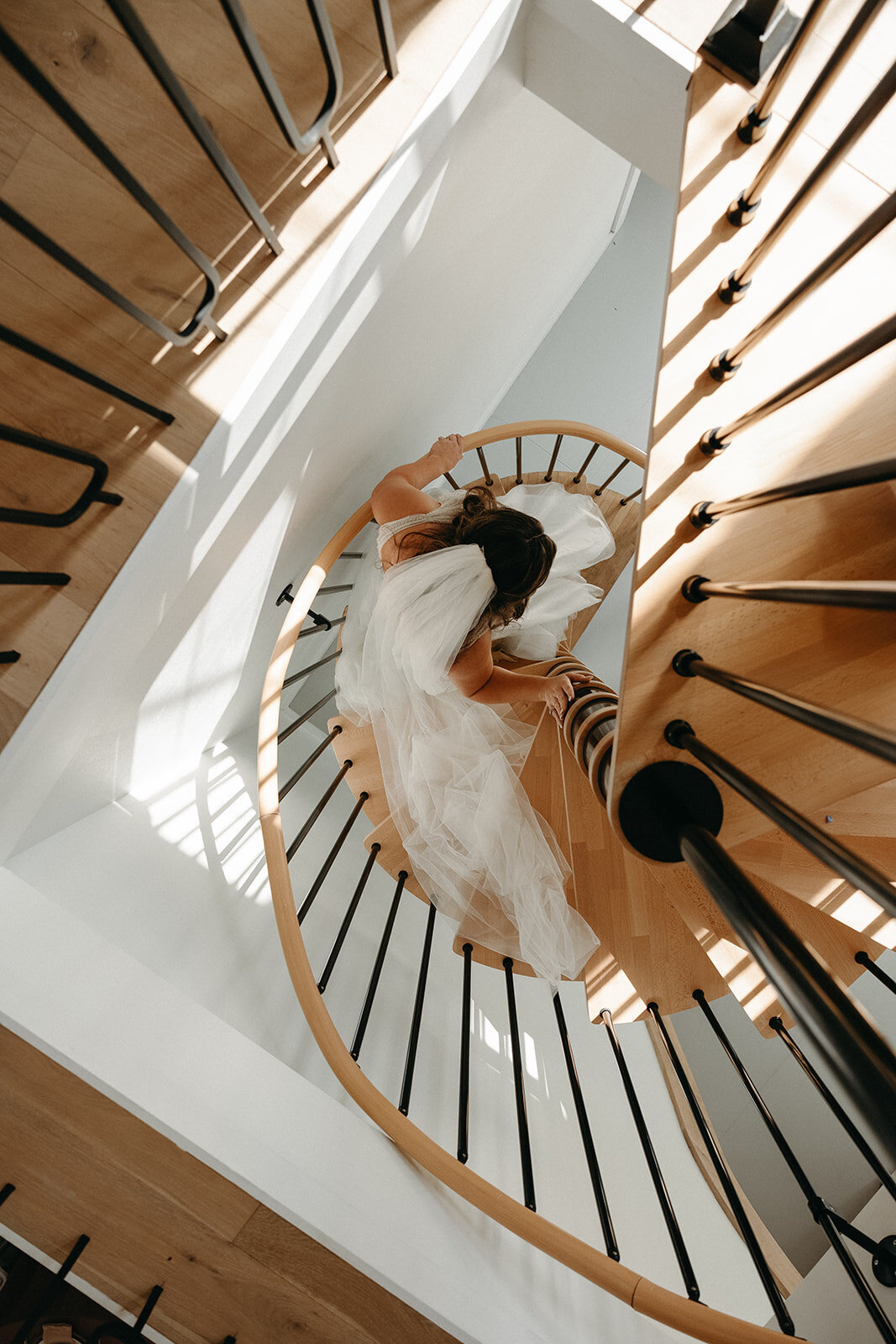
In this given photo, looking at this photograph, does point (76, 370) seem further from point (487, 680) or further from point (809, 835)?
point (487, 680)

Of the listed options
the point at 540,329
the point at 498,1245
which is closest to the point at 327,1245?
the point at 498,1245

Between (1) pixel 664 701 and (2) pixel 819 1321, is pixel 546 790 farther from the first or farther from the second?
(2) pixel 819 1321

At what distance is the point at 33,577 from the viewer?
3.79ft

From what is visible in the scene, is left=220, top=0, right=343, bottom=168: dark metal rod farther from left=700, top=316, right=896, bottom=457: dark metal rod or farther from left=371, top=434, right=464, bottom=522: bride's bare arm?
left=371, top=434, right=464, bottom=522: bride's bare arm

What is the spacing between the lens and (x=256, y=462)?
1.56 meters

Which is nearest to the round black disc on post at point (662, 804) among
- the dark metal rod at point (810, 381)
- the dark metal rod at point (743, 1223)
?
the dark metal rod at point (810, 381)

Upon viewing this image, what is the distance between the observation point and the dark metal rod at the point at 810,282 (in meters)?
0.72

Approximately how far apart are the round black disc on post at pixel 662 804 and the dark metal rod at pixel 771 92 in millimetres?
1212

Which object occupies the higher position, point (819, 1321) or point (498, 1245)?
point (819, 1321)

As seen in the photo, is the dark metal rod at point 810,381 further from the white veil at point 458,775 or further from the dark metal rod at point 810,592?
the white veil at point 458,775

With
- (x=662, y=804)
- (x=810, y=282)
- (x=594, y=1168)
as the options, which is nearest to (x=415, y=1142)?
(x=594, y=1168)

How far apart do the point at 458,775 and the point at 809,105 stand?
187 centimetres

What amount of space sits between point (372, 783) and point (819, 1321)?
205 cm

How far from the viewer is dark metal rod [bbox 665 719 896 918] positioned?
631 mm
